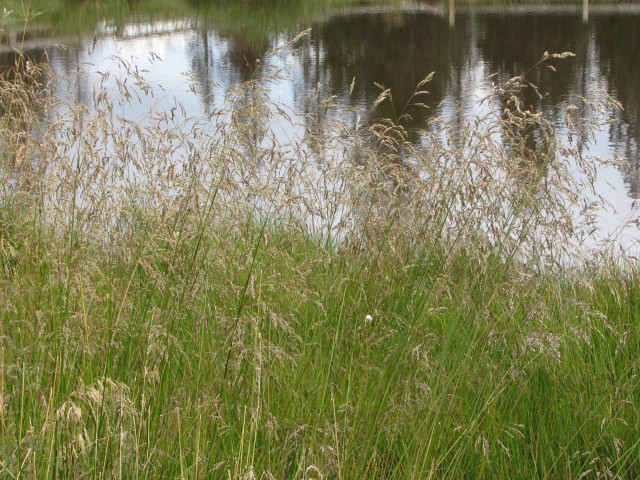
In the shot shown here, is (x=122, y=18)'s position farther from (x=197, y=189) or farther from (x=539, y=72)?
(x=197, y=189)

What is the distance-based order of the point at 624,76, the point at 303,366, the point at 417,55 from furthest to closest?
the point at 417,55
the point at 624,76
the point at 303,366

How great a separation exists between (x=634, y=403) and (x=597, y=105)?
927mm

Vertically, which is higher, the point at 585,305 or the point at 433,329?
the point at 585,305

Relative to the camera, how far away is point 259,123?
10.1ft

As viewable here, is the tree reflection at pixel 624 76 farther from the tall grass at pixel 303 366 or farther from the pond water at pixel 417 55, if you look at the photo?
the tall grass at pixel 303 366

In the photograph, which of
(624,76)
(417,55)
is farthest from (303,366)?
(417,55)

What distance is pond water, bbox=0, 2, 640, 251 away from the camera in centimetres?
847

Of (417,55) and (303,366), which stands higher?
(417,55)

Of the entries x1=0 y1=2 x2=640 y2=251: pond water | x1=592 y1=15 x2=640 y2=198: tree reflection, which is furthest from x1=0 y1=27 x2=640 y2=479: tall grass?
x1=0 y1=2 x2=640 y2=251: pond water

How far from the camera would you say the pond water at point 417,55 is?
8469mm

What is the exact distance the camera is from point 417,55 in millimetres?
11852

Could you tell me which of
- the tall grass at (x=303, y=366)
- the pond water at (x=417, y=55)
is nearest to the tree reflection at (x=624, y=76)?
the pond water at (x=417, y=55)

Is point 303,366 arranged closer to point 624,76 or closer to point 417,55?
point 624,76

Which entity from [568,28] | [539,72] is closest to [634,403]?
[539,72]
